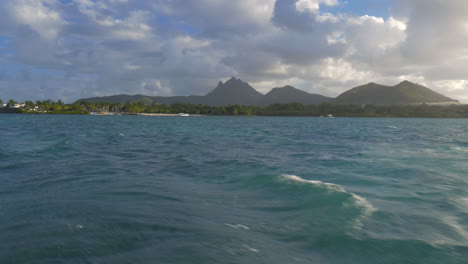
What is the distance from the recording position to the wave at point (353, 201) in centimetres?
911

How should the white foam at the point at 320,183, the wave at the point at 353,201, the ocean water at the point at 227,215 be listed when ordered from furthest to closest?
the white foam at the point at 320,183 < the wave at the point at 353,201 < the ocean water at the point at 227,215

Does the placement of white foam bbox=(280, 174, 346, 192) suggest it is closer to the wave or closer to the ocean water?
the wave

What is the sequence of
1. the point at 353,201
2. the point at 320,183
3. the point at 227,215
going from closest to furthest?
1. the point at 227,215
2. the point at 353,201
3. the point at 320,183

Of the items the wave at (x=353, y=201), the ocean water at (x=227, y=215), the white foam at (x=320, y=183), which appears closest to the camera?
the ocean water at (x=227, y=215)

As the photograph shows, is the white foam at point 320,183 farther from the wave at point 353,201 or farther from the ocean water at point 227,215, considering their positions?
the ocean water at point 227,215

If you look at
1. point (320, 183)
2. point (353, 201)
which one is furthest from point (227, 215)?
point (320, 183)

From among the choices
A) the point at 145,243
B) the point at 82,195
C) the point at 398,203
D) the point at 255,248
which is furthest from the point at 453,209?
the point at 82,195

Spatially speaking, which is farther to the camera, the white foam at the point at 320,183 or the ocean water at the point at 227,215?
the white foam at the point at 320,183

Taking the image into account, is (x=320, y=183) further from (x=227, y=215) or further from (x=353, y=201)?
(x=227, y=215)

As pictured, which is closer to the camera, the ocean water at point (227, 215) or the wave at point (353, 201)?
the ocean water at point (227, 215)

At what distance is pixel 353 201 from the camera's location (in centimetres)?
1109

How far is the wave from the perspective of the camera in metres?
9.11

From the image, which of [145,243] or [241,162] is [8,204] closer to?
[145,243]

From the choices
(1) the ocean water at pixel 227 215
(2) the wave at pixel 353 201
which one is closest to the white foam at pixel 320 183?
(2) the wave at pixel 353 201
